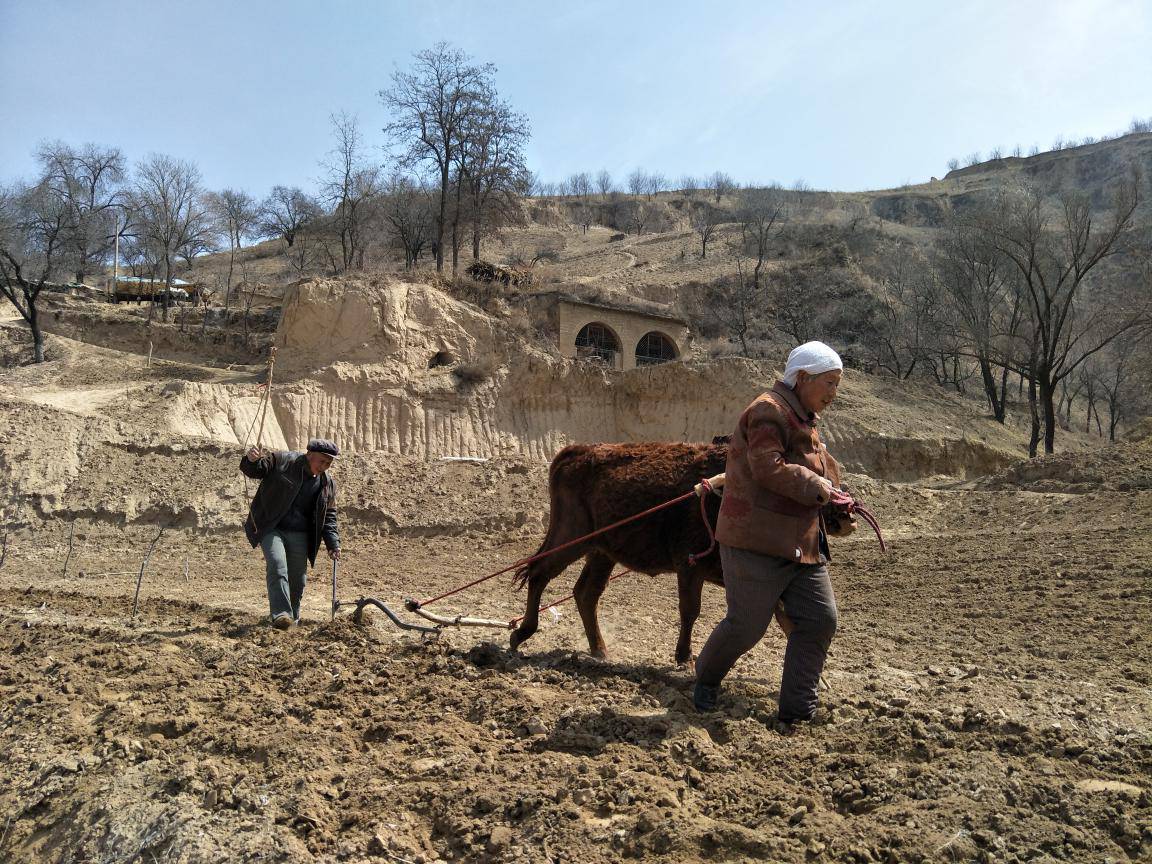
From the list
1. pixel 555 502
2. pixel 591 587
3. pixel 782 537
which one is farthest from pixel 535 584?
pixel 782 537

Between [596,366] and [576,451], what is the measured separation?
720 inches

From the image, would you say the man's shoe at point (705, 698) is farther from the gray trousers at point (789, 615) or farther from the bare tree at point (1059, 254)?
the bare tree at point (1059, 254)

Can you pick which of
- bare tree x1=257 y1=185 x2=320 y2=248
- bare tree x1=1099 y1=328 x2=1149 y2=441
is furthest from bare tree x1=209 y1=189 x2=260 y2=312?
bare tree x1=1099 y1=328 x2=1149 y2=441

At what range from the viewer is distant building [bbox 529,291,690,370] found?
1185 inches

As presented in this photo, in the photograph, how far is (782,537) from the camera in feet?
13.5

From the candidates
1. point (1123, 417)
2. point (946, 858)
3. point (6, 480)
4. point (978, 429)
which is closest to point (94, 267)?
point (6, 480)

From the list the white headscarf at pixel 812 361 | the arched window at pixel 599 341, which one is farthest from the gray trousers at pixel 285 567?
the arched window at pixel 599 341

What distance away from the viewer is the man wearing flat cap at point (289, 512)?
6.58m

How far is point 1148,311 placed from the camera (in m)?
Result: 21.0

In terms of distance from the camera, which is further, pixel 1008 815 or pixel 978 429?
pixel 978 429

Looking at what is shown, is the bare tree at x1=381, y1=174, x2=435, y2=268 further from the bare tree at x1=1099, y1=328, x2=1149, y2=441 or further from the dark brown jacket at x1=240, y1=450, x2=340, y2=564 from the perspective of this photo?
the dark brown jacket at x1=240, y1=450, x2=340, y2=564

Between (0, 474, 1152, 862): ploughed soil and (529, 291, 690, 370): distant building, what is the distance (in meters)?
23.7

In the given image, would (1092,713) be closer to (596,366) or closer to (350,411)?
(350,411)

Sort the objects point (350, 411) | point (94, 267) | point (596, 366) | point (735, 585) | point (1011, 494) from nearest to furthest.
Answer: point (735, 585) → point (1011, 494) → point (350, 411) → point (596, 366) → point (94, 267)
